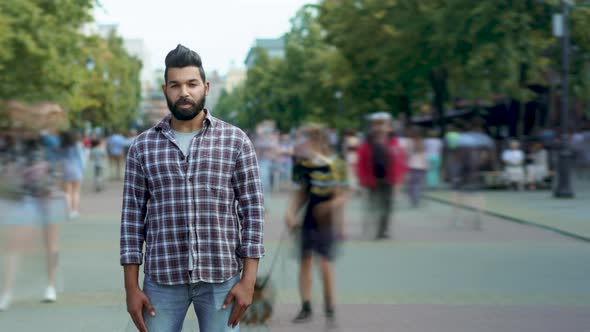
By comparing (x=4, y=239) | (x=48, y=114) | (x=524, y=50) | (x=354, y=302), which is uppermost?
(x=524, y=50)

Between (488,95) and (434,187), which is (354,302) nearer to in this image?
(488,95)

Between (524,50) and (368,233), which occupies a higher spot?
(524,50)

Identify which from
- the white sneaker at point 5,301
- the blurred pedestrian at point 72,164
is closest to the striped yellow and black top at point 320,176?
the white sneaker at point 5,301

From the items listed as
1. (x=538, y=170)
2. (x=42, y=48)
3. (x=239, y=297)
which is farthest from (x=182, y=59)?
(x=42, y=48)

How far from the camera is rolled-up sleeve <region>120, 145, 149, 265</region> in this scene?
318cm

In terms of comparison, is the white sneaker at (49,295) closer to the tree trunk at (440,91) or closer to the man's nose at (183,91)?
the man's nose at (183,91)

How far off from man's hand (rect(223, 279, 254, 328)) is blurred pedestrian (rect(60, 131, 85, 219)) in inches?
402

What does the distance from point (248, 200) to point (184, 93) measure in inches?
17.6

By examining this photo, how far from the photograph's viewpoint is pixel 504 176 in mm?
24688

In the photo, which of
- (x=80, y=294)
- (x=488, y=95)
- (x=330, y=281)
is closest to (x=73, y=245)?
(x=80, y=294)

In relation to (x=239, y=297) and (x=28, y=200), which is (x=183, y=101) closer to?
(x=239, y=297)

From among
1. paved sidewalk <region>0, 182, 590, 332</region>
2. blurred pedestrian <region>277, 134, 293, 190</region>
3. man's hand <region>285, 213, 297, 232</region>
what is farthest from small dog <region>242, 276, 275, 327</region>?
blurred pedestrian <region>277, 134, 293, 190</region>

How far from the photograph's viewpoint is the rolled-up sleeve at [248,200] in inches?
125

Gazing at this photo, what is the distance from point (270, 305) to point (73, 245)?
282 inches
